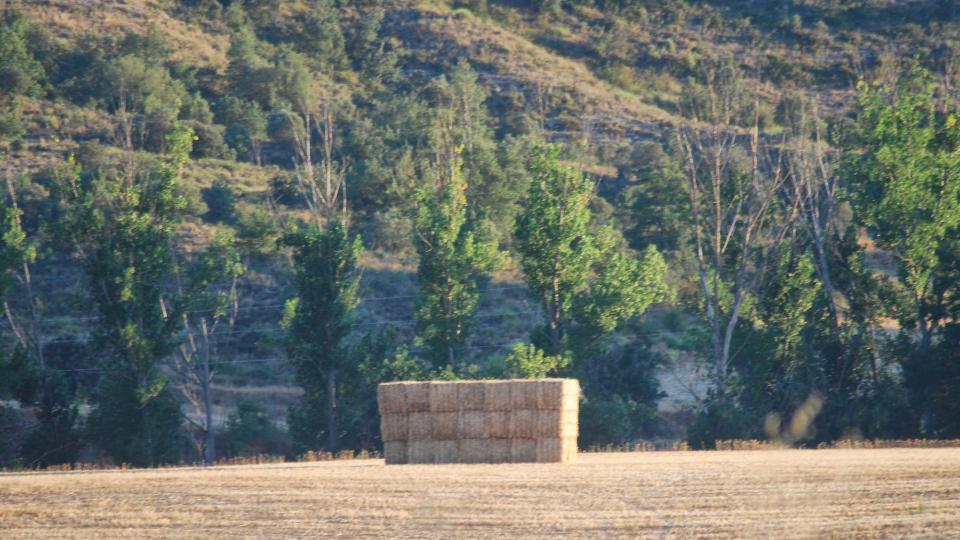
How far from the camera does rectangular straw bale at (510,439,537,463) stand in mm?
31406

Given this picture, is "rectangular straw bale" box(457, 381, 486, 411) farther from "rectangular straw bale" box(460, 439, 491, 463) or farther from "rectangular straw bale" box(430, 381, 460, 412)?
"rectangular straw bale" box(460, 439, 491, 463)

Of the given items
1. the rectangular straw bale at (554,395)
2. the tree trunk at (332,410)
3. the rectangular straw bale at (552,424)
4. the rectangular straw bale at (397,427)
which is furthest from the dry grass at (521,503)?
the tree trunk at (332,410)

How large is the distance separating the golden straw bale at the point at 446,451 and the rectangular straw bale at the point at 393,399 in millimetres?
1263

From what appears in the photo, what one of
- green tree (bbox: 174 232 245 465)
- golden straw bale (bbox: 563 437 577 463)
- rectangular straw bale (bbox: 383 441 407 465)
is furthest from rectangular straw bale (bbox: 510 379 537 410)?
green tree (bbox: 174 232 245 465)

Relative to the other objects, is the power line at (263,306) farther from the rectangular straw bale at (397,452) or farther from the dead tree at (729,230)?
the rectangular straw bale at (397,452)

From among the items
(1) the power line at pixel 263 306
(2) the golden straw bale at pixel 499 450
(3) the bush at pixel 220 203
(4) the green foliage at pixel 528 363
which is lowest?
(1) the power line at pixel 263 306

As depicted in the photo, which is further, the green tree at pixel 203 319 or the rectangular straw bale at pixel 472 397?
the green tree at pixel 203 319

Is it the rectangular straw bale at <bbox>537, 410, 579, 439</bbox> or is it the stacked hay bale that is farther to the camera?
the stacked hay bale

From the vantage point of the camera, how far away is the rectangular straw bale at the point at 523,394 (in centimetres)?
3150

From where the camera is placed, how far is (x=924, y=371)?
152 feet

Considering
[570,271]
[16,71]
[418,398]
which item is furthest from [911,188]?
[16,71]

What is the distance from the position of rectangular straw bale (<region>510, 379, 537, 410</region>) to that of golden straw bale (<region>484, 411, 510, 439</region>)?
1.15 feet

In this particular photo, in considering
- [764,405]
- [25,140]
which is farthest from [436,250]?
[25,140]

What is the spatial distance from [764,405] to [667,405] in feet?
28.7
